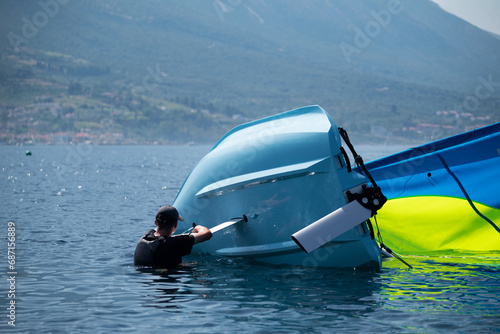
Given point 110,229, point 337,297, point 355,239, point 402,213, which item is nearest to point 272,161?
point 355,239

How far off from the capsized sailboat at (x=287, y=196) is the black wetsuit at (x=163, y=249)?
627 millimetres

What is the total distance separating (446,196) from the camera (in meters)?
11.4

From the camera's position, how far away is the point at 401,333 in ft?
22.3

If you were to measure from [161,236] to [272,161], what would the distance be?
195cm

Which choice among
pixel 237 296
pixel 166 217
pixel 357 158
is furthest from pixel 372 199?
pixel 166 217

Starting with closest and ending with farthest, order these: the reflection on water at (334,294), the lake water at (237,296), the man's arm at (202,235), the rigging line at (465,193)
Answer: the lake water at (237,296), the reflection on water at (334,294), the man's arm at (202,235), the rigging line at (465,193)

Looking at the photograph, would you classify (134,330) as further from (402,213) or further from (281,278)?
(402,213)

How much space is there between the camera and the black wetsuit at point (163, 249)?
31.1ft

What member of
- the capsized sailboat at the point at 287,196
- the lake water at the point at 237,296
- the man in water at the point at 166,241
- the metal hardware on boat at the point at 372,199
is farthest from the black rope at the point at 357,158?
the man in water at the point at 166,241

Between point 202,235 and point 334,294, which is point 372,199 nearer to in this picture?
point 334,294

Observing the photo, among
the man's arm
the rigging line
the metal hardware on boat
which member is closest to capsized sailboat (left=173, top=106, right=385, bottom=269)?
the metal hardware on boat

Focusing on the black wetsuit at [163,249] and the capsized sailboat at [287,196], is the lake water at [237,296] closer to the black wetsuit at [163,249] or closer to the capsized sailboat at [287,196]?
the black wetsuit at [163,249]

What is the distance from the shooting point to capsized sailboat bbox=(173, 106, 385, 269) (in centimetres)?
912

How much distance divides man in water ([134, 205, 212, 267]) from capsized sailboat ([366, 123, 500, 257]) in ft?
12.5
